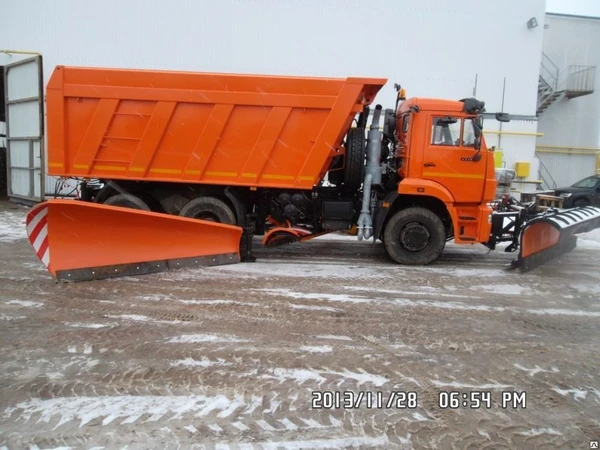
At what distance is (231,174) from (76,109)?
261 centimetres

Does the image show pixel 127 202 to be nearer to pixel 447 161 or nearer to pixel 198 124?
pixel 198 124

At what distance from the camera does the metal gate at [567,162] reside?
22125 mm

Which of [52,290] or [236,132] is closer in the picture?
[52,290]

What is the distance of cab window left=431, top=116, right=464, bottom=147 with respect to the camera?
692 cm

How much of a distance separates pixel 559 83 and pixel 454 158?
19599 mm

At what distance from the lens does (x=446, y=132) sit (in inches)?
274

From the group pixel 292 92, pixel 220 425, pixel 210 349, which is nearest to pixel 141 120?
pixel 292 92

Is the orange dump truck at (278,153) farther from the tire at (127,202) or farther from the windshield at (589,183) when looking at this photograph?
the windshield at (589,183)

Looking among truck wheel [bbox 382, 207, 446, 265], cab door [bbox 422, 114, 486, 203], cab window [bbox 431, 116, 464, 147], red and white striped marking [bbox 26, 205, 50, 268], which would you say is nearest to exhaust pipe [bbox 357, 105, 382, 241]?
truck wheel [bbox 382, 207, 446, 265]

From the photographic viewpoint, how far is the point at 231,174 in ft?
23.5

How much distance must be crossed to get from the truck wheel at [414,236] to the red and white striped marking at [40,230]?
489cm

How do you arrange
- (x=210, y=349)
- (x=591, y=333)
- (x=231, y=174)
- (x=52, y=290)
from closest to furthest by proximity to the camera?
1. (x=210, y=349)
2. (x=591, y=333)
3. (x=52, y=290)
4. (x=231, y=174)

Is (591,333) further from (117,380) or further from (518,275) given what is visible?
(117,380)

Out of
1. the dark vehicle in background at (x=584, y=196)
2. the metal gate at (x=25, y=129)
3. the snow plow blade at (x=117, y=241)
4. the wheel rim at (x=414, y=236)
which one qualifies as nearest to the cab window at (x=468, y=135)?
the wheel rim at (x=414, y=236)
